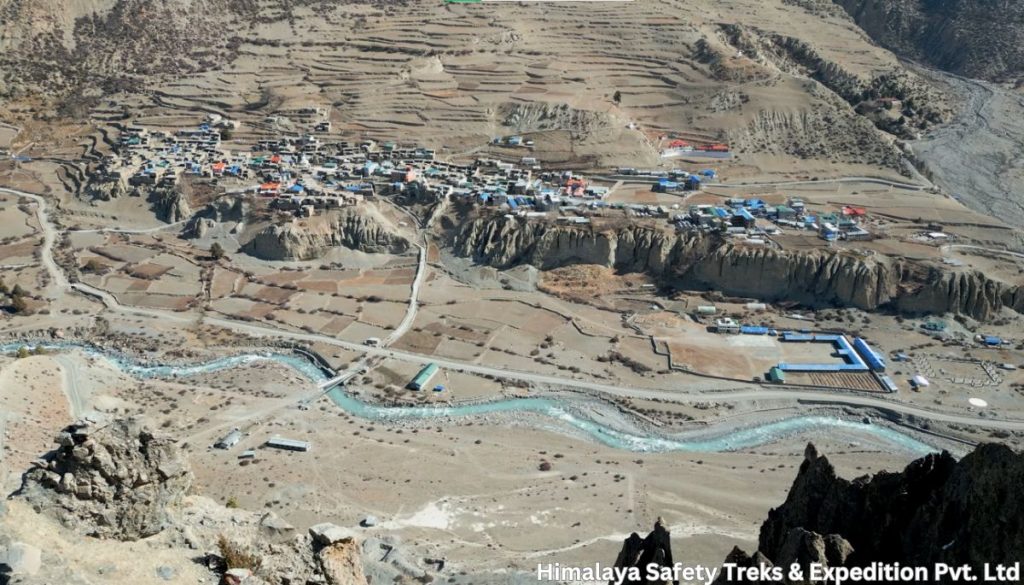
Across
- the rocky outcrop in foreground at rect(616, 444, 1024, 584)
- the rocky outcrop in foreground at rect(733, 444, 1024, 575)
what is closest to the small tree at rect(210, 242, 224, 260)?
the rocky outcrop in foreground at rect(616, 444, 1024, 584)

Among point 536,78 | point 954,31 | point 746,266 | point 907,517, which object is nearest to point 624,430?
point 746,266

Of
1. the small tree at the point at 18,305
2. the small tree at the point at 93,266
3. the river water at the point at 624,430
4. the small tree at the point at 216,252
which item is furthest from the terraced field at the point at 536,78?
the river water at the point at 624,430

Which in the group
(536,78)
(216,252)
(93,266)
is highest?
(536,78)

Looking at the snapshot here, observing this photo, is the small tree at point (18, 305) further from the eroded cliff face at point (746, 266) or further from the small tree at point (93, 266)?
the eroded cliff face at point (746, 266)

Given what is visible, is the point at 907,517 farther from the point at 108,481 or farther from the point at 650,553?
the point at 108,481

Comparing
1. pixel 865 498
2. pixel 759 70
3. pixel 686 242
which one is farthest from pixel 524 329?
pixel 759 70

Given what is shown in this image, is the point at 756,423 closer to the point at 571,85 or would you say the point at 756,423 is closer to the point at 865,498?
the point at 865,498
